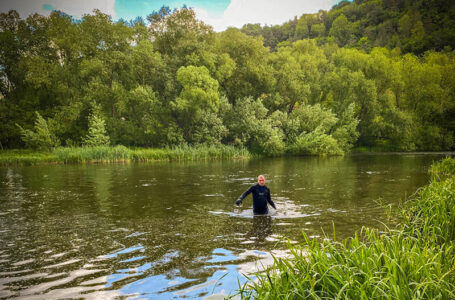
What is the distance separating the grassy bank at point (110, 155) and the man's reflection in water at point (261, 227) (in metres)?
29.8

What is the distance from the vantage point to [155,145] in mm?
52125

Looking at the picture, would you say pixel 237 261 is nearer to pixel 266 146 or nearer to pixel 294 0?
pixel 266 146

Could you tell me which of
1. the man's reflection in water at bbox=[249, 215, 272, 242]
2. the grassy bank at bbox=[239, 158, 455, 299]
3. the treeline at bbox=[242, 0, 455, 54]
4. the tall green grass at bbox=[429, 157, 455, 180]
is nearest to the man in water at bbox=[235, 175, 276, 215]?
the man's reflection in water at bbox=[249, 215, 272, 242]

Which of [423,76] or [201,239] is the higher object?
[423,76]

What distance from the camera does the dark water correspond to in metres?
6.30

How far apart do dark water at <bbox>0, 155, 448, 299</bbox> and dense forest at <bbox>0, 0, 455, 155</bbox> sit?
30.4 m

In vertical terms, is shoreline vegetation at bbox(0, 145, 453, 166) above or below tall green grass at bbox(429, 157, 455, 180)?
above

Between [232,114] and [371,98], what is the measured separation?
22.0 m

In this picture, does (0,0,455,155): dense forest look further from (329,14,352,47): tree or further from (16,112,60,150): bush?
(329,14,352,47): tree

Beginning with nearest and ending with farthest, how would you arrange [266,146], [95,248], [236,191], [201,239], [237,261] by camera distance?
1. [237,261]
2. [95,248]
3. [201,239]
4. [236,191]
5. [266,146]

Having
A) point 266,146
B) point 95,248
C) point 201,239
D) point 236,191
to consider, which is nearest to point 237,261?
point 201,239

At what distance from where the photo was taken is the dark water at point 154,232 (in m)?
6.30

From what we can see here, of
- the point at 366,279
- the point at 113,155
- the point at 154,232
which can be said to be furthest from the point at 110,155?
the point at 366,279

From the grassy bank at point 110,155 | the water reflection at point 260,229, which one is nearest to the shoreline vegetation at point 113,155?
the grassy bank at point 110,155
